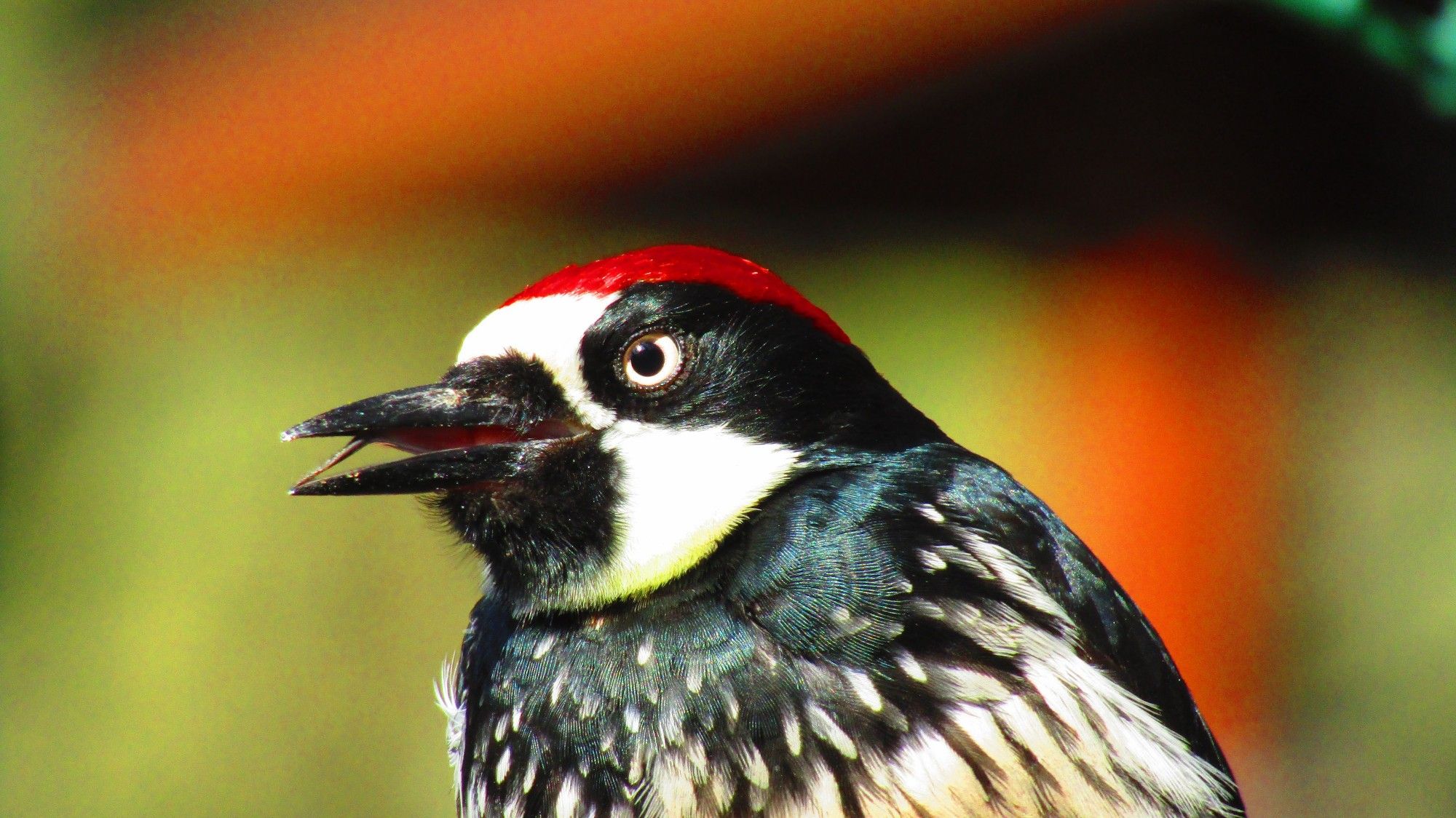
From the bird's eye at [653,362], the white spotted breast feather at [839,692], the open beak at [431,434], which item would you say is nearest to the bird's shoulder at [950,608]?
the white spotted breast feather at [839,692]

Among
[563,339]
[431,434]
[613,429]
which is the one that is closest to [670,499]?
[613,429]

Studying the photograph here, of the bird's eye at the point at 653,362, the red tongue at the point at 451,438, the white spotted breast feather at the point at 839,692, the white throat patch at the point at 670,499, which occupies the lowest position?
the white spotted breast feather at the point at 839,692

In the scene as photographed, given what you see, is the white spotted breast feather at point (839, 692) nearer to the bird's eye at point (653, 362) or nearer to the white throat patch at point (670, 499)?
the white throat patch at point (670, 499)

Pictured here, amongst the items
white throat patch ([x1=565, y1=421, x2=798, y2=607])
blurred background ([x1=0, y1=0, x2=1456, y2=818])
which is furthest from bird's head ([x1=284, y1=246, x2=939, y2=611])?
blurred background ([x1=0, y1=0, x2=1456, y2=818])

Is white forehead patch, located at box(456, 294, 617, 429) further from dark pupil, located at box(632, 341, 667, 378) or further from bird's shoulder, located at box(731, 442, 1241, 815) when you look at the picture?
bird's shoulder, located at box(731, 442, 1241, 815)

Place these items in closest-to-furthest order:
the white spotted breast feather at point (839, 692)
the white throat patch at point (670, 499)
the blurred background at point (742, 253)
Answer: the white spotted breast feather at point (839, 692) < the white throat patch at point (670, 499) < the blurred background at point (742, 253)

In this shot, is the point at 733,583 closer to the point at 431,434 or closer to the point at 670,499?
the point at 670,499
